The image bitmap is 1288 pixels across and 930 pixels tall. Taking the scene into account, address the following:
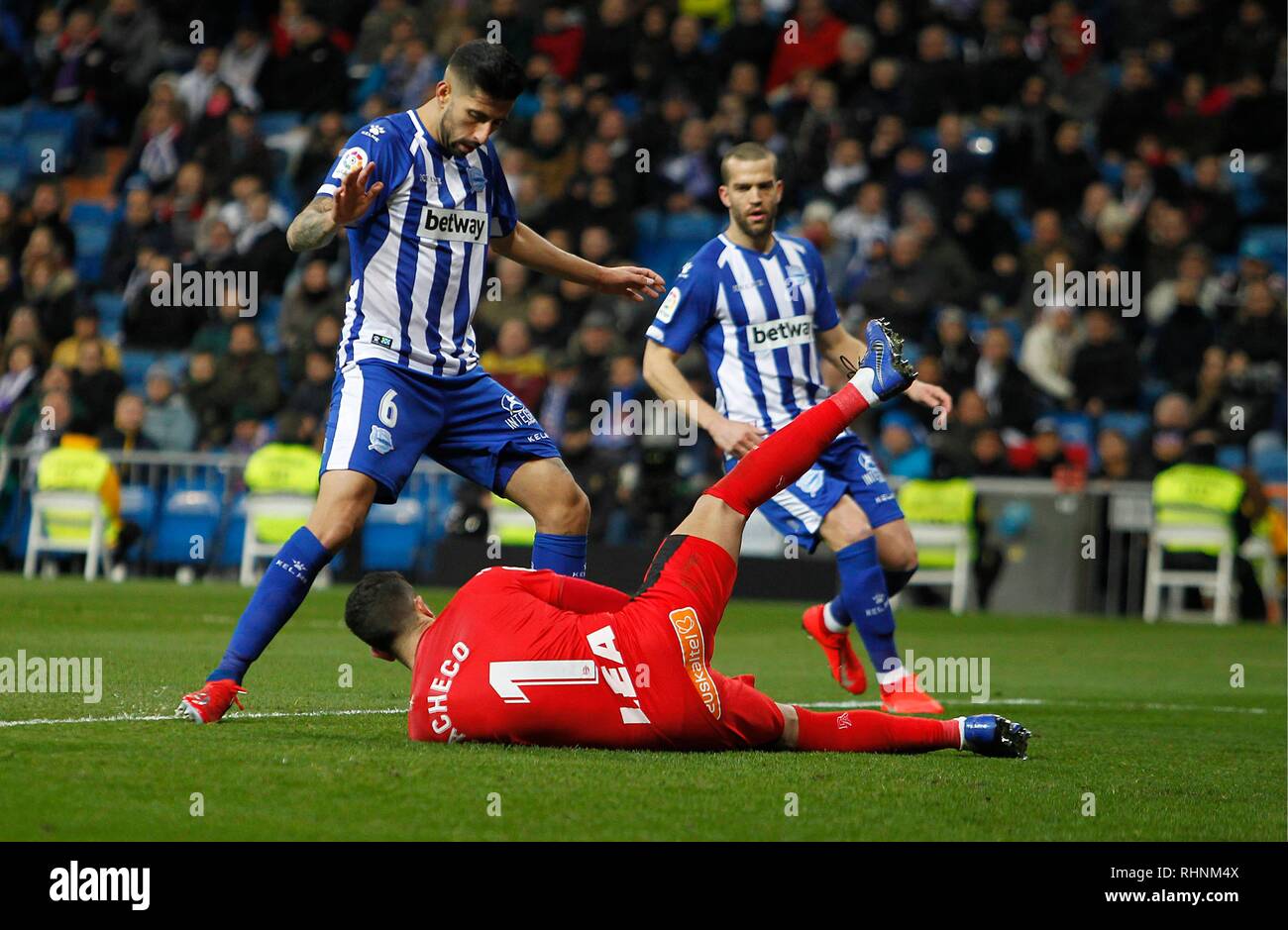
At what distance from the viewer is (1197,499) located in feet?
53.4

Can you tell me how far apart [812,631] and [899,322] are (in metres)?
8.61

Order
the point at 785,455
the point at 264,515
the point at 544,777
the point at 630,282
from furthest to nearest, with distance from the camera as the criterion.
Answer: the point at 264,515, the point at 630,282, the point at 785,455, the point at 544,777

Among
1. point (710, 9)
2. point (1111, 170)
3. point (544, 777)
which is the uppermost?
point (710, 9)

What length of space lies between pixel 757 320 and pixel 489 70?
2495mm

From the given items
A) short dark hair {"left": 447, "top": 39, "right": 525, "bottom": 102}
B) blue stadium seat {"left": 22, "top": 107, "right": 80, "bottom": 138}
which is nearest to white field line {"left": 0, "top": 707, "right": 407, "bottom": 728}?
short dark hair {"left": 447, "top": 39, "right": 525, "bottom": 102}

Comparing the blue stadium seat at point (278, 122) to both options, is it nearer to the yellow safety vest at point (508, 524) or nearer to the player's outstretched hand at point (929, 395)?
the yellow safety vest at point (508, 524)

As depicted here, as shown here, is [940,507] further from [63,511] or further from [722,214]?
[63,511]

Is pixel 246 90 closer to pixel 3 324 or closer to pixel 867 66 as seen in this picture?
pixel 3 324

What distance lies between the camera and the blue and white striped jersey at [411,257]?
23.7 ft

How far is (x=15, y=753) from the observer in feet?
19.2

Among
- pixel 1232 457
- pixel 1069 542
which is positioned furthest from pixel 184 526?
pixel 1232 457

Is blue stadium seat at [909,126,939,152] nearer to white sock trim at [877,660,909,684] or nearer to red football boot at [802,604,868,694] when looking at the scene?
red football boot at [802,604,868,694]

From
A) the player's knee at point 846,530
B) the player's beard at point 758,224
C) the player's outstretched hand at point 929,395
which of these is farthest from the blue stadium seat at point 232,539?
the player's outstretched hand at point 929,395
